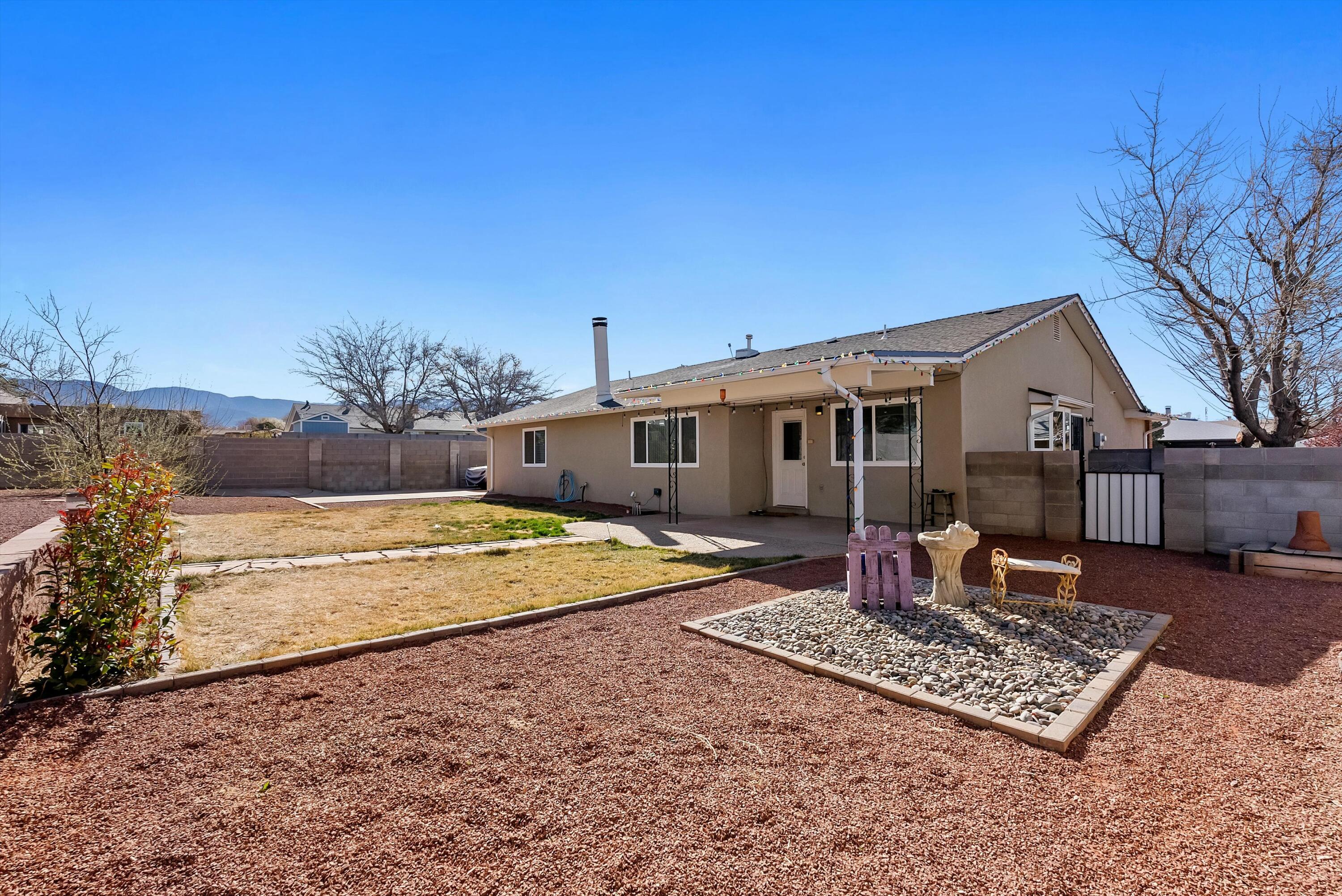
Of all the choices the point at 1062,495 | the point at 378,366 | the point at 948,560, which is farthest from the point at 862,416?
the point at 378,366

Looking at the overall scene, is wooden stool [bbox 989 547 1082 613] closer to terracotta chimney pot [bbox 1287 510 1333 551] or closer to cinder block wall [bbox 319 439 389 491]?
terracotta chimney pot [bbox 1287 510 1333 551]

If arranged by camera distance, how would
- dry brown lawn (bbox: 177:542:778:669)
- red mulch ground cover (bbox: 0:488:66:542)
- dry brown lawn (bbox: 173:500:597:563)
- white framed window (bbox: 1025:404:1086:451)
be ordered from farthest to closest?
white framed window (bbox: 1025:404:1086:451), dry brown lawn (bbox: 173:500:597:563), red mulch ground cover (bbox: 0:488:66:542), dry brown lawn (bbox: 177:542:778:669)

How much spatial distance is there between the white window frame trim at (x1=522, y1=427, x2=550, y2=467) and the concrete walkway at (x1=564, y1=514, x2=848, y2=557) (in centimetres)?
535

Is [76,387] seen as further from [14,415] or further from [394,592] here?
[14,415]

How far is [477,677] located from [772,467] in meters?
9.10

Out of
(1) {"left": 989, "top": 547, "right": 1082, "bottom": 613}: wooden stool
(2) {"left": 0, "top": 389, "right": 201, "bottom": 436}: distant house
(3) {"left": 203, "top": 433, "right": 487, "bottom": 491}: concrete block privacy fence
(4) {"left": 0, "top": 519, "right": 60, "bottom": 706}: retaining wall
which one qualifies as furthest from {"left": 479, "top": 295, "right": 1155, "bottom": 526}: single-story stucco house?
(2) {"left": 0, "top": 389, "right": 201, "bottom": 436}: distant house

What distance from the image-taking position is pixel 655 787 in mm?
2508

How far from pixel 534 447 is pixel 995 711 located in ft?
52.2

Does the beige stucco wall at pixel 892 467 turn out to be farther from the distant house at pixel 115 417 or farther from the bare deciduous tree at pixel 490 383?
the bare deciduous tree at pixel 490 383

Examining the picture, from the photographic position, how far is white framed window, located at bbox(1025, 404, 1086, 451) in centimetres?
1112

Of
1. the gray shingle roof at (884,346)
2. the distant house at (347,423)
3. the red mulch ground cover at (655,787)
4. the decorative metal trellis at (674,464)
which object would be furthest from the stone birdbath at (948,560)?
the distant house at (347,423)

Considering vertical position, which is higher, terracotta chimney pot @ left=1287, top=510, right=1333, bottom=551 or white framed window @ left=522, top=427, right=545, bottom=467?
white framed window @ left=522, top=427, right=545, bottom=467

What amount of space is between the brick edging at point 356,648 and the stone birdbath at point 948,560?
2.22m

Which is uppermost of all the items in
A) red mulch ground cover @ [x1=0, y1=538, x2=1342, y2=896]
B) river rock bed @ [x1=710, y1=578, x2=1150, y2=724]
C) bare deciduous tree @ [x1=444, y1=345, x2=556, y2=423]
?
bare deciduous tree @ [x1=444, y1=345, x2=556, y2=423]
